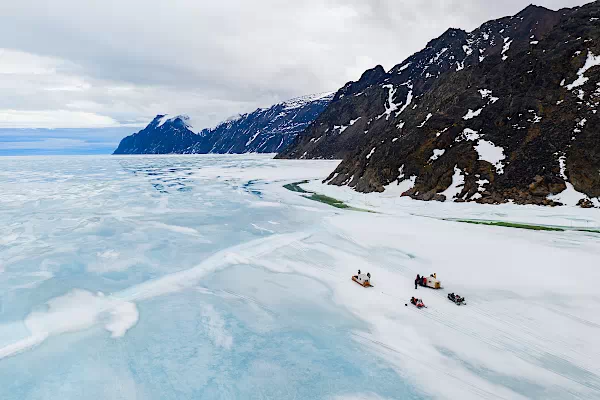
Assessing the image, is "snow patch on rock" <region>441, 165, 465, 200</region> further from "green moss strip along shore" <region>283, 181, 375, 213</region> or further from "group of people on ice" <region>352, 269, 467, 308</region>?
"group of people on ice" <region>352, 269, 467, 308</region>

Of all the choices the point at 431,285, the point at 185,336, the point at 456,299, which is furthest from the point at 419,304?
the point at 185,336

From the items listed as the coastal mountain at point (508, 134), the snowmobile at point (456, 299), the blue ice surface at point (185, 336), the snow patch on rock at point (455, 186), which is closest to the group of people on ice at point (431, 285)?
the snowmobile at point (456, 299)

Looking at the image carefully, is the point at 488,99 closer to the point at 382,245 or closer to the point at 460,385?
the point at 382,245

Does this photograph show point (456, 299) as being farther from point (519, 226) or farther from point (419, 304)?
point (519, 226)

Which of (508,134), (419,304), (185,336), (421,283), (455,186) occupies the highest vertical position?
(508,134)

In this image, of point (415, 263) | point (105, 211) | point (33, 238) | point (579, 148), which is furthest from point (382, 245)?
point (105, 211)

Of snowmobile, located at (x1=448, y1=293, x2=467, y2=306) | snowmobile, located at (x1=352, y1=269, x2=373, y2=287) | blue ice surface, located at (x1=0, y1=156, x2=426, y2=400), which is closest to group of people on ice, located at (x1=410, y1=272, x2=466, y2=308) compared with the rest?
snowmobile, located at (x1=448, y1=293, x2=467, y2=306)

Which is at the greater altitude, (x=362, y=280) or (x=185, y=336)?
(x=362, y=280)

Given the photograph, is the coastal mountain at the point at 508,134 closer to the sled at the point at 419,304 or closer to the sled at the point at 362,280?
the sled at the point at 362,280
